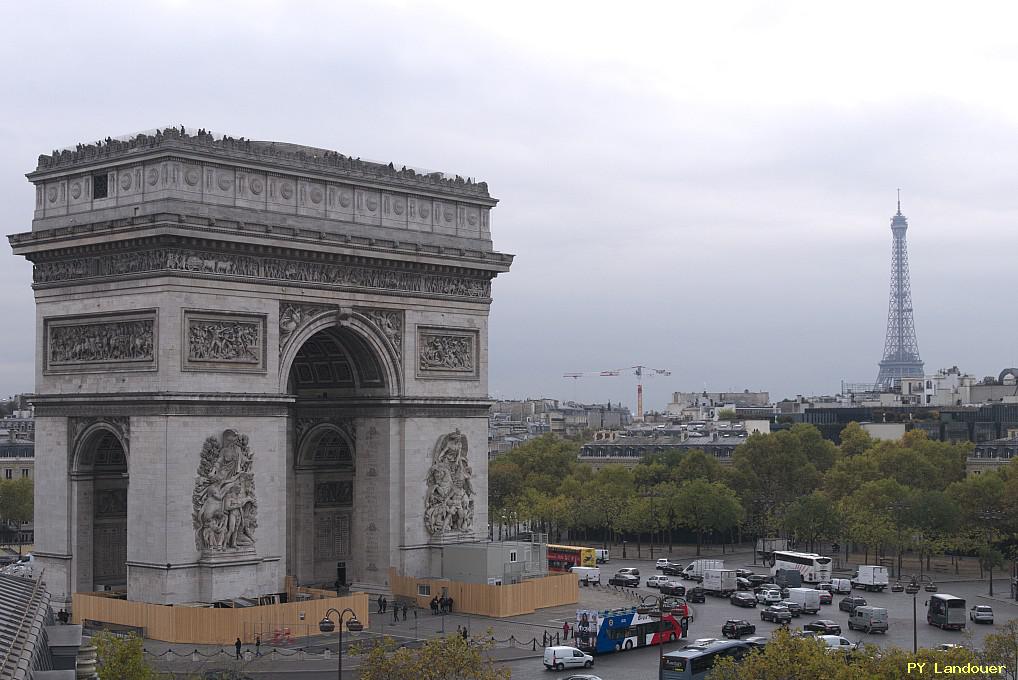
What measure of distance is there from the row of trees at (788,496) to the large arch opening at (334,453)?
1495 inches

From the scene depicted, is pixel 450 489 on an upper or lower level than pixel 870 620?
upper

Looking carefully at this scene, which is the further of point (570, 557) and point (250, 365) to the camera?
point (570, 557)

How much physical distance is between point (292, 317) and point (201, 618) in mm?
12171

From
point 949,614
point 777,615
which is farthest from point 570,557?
point 949,614

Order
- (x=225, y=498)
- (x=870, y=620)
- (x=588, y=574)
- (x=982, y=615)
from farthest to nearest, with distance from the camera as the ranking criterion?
(x=588, y=574) → (x=982, y=615) → (x=870, y=620) → (x=225, y=498)

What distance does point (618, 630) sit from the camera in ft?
178

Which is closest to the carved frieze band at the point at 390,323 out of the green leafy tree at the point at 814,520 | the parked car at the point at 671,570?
the parked car at the point at 671,570

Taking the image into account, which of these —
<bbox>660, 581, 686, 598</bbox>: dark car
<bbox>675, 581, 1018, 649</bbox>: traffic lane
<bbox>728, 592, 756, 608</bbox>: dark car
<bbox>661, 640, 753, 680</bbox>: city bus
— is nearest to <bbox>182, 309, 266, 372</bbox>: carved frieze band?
<bbox>661, 640, 753, 680</bbox>: city bus

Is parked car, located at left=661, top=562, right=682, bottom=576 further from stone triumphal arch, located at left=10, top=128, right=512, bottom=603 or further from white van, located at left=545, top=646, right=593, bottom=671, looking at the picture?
white van, located at left=545, top=646, right=593, bottom=671

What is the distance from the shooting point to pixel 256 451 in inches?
2180

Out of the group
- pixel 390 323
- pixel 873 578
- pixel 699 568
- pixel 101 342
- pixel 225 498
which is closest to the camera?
pixel 225 498

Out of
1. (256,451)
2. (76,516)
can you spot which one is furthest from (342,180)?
(76,516)

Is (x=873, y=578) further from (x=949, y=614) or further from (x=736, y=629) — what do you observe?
(x=736, y=629)

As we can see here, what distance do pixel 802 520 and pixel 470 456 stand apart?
127 feet
